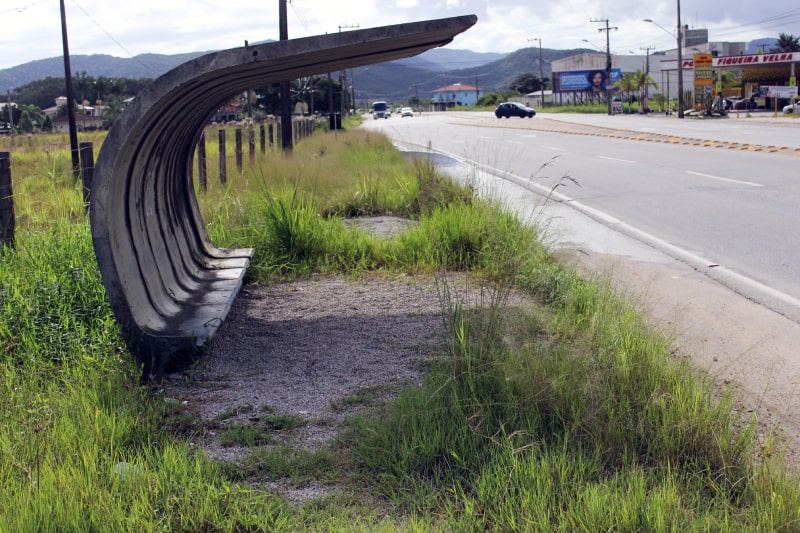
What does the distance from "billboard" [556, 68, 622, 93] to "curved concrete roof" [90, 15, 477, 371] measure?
10566 cm

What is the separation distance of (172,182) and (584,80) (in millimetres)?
108988

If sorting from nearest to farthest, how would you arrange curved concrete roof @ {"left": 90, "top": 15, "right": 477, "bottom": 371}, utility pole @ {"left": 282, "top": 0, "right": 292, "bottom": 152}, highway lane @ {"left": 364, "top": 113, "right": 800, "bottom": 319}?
curved concrete roof @ {"left": 90, "top": 15, "right": 477, "bottom": 371}, highway lane @ {"left": 364, "top": 113, "right": 800, "bottom": 319}, utility pole @ {"left": 282, "top": 0, "right": 292, "bottom": 152}

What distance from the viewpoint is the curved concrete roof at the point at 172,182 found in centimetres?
458

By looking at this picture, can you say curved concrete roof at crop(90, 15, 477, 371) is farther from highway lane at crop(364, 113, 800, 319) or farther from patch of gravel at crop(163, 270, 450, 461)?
highway lane at crop(364, 113, 800, 319)

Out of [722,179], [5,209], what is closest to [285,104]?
[722,179]

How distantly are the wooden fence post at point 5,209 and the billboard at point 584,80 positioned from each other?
347 ft

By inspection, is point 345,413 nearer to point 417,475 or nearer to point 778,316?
point 417,475

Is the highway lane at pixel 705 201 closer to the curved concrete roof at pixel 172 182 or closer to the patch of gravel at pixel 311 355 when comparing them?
the patch of gravel at pixel 311 355

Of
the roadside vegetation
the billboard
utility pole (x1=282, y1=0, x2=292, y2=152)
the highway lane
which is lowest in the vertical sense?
the roadside vegetation

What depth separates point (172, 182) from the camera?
6660 mm

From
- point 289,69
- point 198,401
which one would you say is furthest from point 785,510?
point 289,69

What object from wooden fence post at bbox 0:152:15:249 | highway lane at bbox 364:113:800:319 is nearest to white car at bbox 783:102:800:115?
highway lane at bbox 364:113:800:319

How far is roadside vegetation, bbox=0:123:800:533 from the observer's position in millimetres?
2934

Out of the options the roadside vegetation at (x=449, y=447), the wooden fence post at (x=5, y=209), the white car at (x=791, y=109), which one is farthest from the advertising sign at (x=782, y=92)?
the roadside vegetation at (x=449, y=447)
